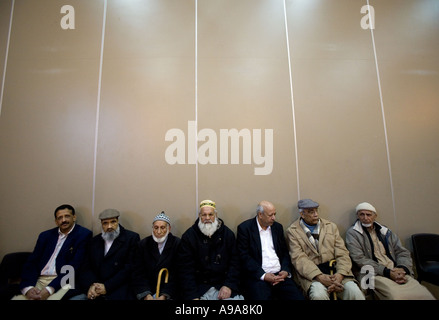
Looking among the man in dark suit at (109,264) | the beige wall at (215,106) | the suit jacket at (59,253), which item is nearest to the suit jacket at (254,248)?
the beige wall at (215,106)

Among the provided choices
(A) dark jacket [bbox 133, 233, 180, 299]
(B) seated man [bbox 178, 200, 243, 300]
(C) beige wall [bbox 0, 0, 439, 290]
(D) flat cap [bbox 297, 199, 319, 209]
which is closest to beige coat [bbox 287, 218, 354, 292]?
(D) flat cap [bbox 297, 199, 319, 209]

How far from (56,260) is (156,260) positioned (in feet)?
3.76

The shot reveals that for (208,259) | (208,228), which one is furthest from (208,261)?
(208,228)

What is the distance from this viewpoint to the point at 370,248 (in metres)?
2.65

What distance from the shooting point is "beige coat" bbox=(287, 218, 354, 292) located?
94.6 inches

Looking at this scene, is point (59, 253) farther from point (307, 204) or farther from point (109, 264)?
point (307, 204)

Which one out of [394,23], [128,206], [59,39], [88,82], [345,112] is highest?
[394,23]

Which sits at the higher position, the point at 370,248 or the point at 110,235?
the point at 110,235

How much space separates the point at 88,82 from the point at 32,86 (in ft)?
2.63

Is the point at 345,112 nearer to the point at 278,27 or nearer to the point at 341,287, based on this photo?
the point at 278,27

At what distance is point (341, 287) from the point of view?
2.26 meters

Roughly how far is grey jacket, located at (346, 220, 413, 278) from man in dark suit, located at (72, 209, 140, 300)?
2550 millimetres
